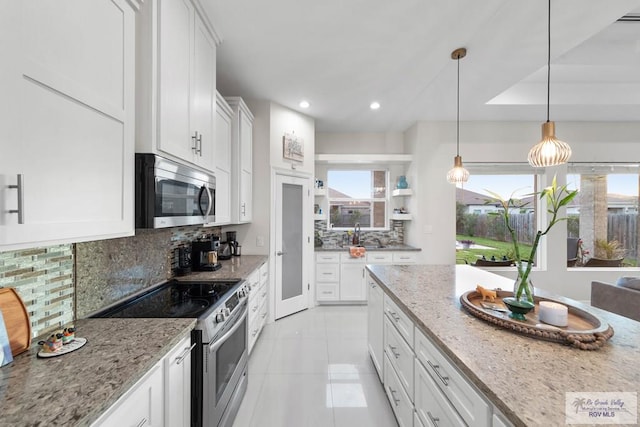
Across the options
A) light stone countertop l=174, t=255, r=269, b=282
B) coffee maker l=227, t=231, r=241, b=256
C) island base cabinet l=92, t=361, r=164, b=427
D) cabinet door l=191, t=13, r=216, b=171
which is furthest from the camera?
coffee maker l=227, t=231, r=241, b=256

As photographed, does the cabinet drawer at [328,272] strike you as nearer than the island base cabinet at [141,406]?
No

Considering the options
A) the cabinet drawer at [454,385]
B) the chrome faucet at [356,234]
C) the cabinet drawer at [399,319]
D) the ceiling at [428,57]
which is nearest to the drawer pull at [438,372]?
the cabinet drawer at [454,385]

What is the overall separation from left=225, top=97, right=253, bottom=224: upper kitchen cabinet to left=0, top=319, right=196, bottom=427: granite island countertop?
1.76 metres

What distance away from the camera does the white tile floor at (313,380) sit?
1.84 metres

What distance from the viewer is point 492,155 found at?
13.2 ft

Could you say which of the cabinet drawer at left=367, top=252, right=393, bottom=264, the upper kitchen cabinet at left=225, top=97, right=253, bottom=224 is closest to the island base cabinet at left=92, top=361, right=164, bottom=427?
the upper kitchen cabinet at left=225, top=97, right=253, bottom=224

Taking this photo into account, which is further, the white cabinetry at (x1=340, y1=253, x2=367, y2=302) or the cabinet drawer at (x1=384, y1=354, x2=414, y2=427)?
the white cabinetry at (x1=340, y1=253, x2=367, y2=302)

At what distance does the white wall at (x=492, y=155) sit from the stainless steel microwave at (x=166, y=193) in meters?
3.31

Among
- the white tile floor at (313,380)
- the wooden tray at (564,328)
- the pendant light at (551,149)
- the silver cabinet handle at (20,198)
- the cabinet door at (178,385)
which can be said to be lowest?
the white tile floor at (313,380)

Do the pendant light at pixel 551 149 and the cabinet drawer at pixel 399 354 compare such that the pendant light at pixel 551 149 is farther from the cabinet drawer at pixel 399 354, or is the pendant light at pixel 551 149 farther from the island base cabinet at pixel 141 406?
the island base cabinet at pixel 141 406

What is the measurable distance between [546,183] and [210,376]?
5.04 meters

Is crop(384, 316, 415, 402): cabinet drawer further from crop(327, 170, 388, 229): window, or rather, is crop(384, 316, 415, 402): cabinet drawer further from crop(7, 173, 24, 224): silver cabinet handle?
crop(327, 170, 388, 229): window

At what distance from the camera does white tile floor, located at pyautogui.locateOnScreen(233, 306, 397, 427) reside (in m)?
1.84

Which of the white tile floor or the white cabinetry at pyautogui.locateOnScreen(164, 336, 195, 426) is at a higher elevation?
the white cabinetry at pyautogui.locateOnScreen(164, 336, 195, 426)
